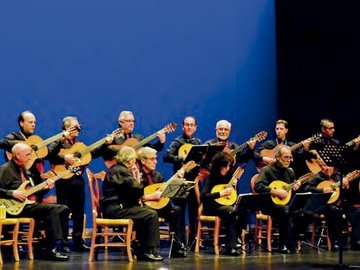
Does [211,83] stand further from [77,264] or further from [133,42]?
[77,264]

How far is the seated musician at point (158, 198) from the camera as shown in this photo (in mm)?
8867

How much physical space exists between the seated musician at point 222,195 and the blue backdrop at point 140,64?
202 cm

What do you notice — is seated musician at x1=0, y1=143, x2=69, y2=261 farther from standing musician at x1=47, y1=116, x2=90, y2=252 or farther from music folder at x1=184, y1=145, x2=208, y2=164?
music folder at x1=184, y1=145, x2=208, y2=164

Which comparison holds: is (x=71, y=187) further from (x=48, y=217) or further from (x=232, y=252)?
(x=232, y=252)

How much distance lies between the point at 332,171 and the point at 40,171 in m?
3.59

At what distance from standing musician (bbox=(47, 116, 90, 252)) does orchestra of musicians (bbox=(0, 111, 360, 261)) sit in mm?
11

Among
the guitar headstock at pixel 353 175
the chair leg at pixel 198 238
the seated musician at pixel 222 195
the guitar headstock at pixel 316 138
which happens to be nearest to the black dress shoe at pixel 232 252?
the seated musician at pixel 222 195

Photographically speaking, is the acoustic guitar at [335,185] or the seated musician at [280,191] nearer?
the seated musician at [280,191]

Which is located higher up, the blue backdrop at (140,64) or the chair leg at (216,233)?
the blue backdrop at (140,64)

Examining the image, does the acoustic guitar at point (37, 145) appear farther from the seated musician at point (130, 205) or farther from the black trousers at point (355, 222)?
the black trousers at point (355, 222)

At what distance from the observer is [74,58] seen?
10906mm

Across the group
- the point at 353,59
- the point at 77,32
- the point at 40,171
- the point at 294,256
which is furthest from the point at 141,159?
the point at 353,59

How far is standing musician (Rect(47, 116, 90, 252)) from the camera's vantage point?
9.23 meters

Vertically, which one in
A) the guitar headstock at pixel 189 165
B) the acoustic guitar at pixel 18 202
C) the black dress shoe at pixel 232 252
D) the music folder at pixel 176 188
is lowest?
the black dress shoe at pixel 232 252
